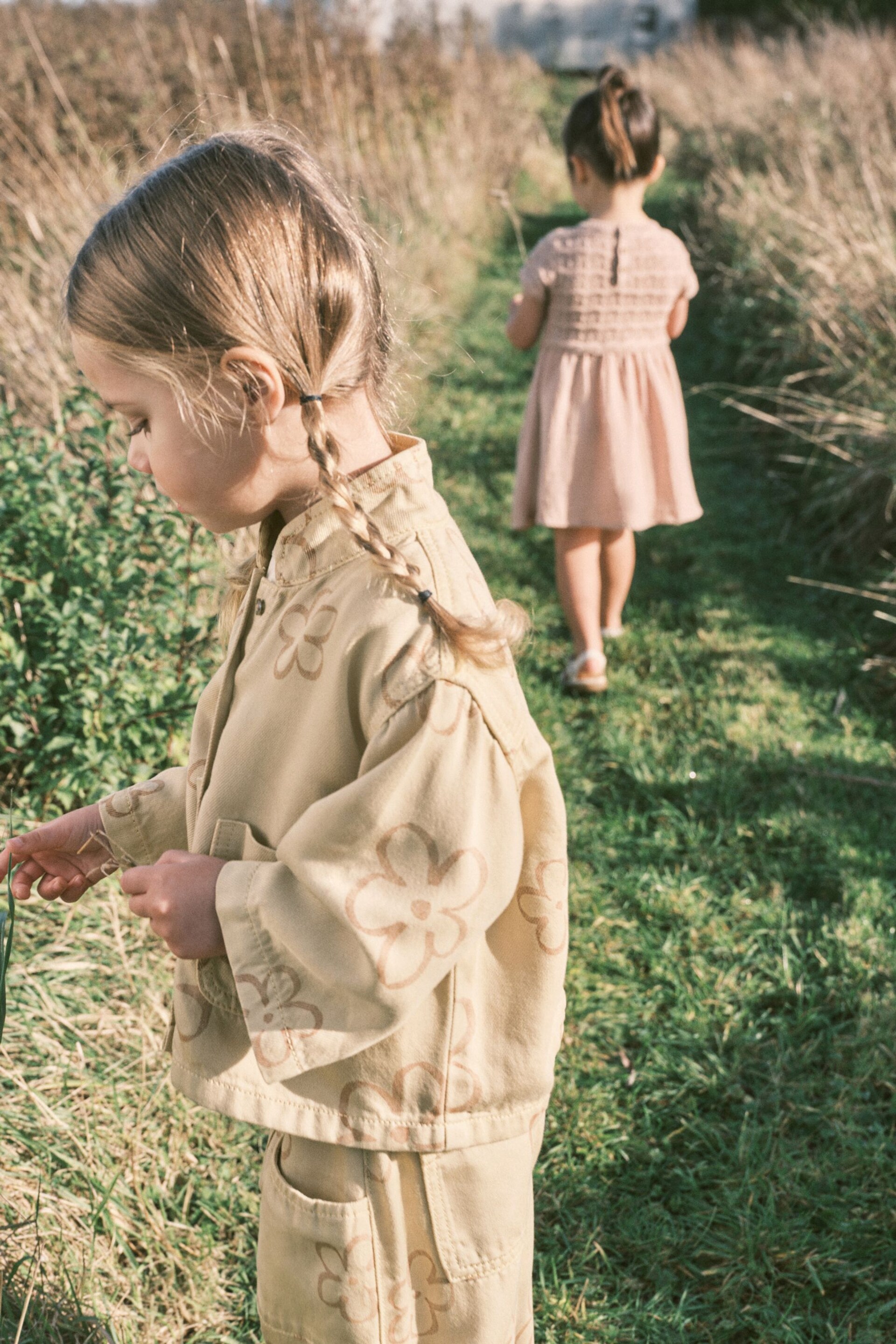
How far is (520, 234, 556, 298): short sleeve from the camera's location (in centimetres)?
353

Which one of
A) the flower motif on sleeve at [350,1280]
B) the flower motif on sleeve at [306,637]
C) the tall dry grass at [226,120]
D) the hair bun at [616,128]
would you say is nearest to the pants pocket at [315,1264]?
the flower motif on sleeve at [350,1280]

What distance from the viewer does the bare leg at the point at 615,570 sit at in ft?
12.6

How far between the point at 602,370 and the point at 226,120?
4.14 meters

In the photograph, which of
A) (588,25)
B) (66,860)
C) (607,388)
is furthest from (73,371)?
(588,25)

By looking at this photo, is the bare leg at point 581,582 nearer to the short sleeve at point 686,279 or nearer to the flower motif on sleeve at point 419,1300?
the short sleeve at point 686,279

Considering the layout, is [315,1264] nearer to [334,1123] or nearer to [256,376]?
[334,1123]

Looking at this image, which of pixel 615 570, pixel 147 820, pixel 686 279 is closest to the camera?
pixel 147 820

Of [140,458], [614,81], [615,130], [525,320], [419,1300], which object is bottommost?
[419,1300]

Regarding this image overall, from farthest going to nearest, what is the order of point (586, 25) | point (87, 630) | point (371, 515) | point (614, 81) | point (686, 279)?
point (586, 25) → point (686, 279) → point (614, 81) → point (87, 630) → point (371, 515)

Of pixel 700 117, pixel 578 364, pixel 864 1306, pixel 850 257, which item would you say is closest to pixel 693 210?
pixel 700 117

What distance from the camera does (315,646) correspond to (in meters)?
1.14

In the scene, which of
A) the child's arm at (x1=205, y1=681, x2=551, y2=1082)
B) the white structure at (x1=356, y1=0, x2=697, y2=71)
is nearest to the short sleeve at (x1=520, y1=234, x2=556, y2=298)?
the child's arm at (x1=205, y1=681, x2=551, y2=1082)

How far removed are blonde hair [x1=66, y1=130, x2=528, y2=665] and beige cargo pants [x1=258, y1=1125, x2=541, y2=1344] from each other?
571mm

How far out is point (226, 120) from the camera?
655 centimetres
